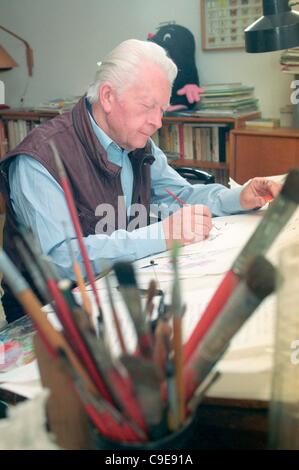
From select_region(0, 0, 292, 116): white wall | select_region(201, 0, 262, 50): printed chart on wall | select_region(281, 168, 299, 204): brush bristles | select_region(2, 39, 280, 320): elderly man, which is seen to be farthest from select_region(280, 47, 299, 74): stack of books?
select_region(281, 168, 299, 204): brush bristles

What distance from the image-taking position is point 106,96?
152cm

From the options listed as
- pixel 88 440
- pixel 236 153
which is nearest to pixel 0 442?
pixel 88 440

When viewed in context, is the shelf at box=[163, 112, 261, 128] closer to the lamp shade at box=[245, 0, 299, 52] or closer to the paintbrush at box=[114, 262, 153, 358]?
the lamp shade at box=[245, 0, 299, 52]

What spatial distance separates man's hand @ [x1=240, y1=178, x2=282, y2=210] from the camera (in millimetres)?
1604

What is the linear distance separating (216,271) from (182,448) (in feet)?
2.27

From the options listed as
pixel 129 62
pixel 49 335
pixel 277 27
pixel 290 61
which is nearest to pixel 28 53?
pixel 290 61

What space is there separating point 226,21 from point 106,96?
198 cm

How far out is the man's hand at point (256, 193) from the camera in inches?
63.2

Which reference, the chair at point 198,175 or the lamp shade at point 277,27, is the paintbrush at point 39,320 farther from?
the chair at point 198,175

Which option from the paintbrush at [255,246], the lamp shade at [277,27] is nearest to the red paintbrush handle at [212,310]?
the paintbrush at [255,246]

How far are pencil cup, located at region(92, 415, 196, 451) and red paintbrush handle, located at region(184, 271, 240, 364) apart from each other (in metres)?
0.06

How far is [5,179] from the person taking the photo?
144 cm

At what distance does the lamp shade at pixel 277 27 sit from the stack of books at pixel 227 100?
1194 mm

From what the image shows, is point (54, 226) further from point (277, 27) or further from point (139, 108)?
point (277, 27)
